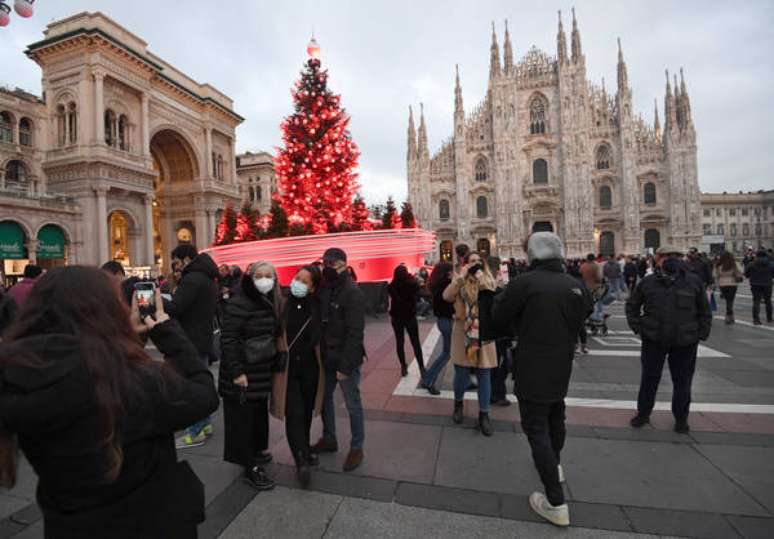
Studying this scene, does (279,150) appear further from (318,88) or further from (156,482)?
(156,482)

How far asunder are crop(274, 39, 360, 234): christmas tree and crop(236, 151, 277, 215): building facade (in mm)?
36285

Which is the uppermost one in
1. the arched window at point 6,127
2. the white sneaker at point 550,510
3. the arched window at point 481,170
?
the arched window at point 481,170

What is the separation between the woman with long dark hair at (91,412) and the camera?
1.12 metres

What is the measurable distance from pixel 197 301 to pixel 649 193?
151ft

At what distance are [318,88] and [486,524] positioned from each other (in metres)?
13.6

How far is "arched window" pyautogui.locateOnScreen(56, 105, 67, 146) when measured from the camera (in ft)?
80.6

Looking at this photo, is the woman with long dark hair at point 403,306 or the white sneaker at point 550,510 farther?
the woman with long dark hair at point 403,306

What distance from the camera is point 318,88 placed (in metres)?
13.2

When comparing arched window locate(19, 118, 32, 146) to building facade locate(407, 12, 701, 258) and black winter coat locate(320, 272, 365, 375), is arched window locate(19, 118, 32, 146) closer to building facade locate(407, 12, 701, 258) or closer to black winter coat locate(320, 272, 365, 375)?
building facade locate(407, 12, 701, 258)

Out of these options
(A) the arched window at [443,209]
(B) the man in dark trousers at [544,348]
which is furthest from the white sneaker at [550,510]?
(A) the arched window at [443,209]

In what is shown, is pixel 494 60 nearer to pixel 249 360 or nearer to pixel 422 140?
pixel 422 140

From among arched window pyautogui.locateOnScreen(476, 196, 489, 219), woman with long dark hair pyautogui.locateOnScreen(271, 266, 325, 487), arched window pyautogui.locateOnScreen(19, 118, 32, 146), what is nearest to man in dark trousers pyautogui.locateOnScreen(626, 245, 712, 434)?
woman with long dark hair pyautogui.locateOnScreen(271, 266, 325, 487)

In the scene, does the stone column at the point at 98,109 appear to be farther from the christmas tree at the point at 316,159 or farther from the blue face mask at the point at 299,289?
the blue face mask at the point at 299,289

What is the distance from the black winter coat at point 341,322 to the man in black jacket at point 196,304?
128 cm
